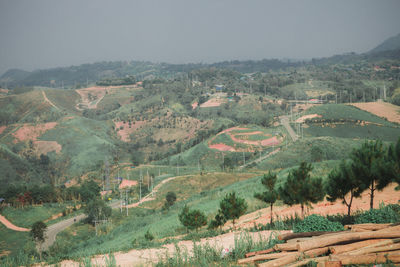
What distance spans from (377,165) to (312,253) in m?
6.80

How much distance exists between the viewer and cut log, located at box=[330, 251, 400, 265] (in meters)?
6.38

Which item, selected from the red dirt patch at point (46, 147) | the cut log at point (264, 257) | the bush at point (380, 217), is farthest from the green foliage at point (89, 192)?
the bush at point (380, 217)

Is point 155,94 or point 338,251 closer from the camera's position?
point 338,251

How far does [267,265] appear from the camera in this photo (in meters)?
7.00

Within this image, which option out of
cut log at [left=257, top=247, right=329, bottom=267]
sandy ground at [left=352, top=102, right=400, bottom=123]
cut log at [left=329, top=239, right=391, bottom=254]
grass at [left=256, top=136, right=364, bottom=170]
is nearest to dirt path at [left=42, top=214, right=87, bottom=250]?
cut log at [left=257, top=247, right=329, bottom=267]

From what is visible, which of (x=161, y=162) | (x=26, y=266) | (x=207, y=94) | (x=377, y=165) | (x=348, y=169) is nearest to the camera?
(x=26, y=266)

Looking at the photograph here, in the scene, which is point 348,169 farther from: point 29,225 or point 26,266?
point 29,225

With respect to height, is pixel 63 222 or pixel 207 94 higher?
pixel 207 94

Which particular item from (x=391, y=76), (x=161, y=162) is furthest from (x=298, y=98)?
(x=161, y=162)

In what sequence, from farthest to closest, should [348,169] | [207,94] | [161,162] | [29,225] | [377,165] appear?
1. [207,94]
2. [161,162]
3. [29,225]
4. [348,169]
5. [377,165]

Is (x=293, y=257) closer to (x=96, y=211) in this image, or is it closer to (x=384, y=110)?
(x=96, y=211)

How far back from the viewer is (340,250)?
7.08 metres

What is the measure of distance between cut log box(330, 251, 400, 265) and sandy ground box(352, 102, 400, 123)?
89875mm

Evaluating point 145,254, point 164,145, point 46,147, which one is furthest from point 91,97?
point 145,254
